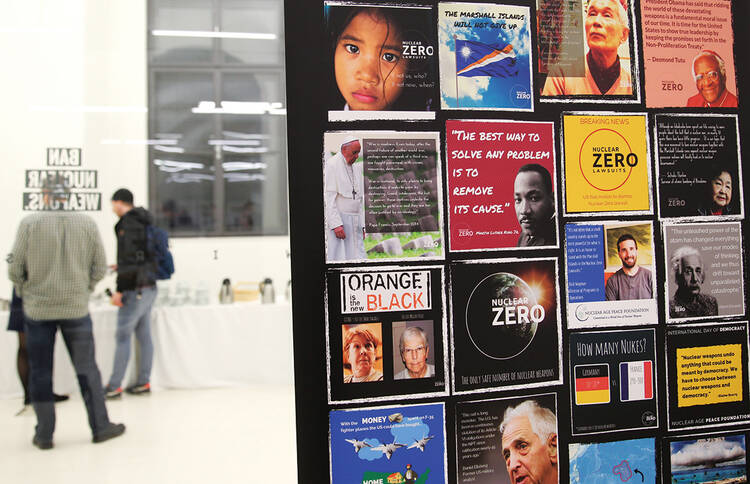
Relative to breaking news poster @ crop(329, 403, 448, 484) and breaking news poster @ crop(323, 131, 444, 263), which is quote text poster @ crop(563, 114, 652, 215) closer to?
breaking news poster @ crop(323, 131, 444, 263)

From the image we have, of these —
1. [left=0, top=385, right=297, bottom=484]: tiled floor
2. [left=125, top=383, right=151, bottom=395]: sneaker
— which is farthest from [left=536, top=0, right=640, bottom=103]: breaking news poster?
[left=125, top=383, right=151, bottom=395]: sneaker

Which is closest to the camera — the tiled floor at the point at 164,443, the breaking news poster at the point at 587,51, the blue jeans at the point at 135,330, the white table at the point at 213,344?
the breaking news poster at the point at 587,51

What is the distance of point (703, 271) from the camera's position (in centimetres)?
140

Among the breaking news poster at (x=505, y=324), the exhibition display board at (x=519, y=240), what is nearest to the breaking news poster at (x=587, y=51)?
the exhibition display board at (x=519, y=240)

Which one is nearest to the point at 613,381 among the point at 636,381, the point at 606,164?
the point at 636,381

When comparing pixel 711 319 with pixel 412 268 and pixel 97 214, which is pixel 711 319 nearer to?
pixel 412 268

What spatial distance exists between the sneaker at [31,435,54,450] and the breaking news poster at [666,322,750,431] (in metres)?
2.62

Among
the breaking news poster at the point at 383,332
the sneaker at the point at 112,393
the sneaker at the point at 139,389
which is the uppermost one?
the breaking news poster at the point at 383,332

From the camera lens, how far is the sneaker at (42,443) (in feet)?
7.53

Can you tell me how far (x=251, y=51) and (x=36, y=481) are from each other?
296 cm

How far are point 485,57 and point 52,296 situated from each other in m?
2.27

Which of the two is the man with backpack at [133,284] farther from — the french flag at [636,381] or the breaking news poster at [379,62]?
the french flag at [636,381]

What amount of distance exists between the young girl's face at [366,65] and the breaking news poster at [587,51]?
42cm

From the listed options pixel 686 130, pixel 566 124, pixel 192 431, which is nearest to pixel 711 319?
pixel 686 130
